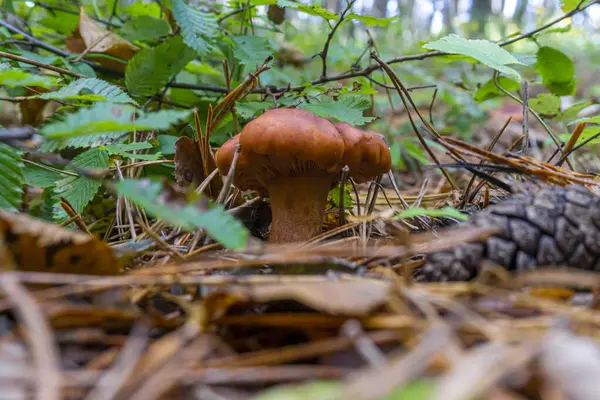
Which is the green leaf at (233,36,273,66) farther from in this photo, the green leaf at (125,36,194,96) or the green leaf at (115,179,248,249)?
the green leaf at (115,179,248,249)

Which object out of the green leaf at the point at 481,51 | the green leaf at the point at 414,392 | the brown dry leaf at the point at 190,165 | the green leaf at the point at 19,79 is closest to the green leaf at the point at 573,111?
the green leaf at the point at 481,51

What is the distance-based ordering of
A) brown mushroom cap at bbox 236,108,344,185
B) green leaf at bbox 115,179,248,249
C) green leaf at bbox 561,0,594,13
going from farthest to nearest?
green leaf at bbox 561,0,594,13 < brown mushroom cap at bbox 236,108,344,185 < green leaf at bbox 115,179,248,249

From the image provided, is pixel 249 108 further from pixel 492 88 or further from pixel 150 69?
pixel 492 88

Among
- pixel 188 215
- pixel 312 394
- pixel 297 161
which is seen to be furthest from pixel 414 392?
pixel 297 161

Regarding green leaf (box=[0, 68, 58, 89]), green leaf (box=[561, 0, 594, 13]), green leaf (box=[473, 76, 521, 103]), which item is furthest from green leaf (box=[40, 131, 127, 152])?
green leaf (box=[561, 0, 594, 13])

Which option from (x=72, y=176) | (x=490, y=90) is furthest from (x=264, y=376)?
(x=490, y=90)

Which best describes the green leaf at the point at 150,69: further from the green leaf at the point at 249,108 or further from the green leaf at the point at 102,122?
the green leaf at the point at 102,122

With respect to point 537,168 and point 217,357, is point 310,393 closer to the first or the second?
point 217,357
